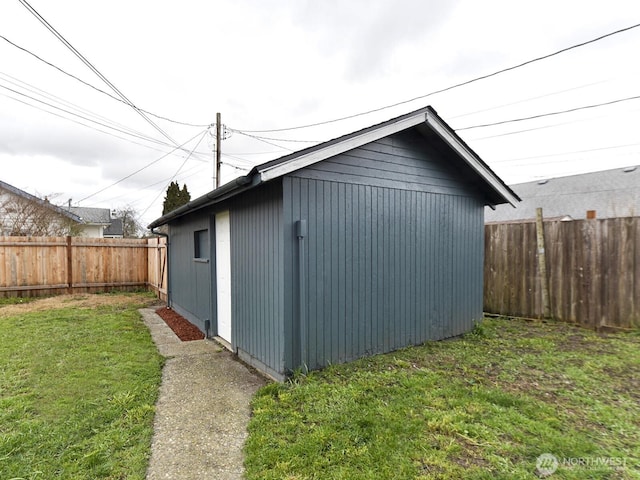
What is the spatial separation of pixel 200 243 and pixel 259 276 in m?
3.24

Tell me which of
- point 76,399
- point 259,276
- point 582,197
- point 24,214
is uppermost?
point 582,197

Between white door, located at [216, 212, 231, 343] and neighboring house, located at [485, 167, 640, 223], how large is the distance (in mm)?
13865

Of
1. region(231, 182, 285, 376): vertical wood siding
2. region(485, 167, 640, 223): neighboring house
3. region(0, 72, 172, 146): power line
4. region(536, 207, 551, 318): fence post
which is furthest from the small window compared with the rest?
region(485, 167, 640, 223): neighboring house

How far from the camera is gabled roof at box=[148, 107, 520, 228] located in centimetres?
346

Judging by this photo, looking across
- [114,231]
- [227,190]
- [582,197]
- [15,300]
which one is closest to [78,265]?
[15,300]

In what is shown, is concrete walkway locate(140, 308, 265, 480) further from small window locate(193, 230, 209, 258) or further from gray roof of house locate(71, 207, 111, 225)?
gray roof of house locate(71, 207, 111, 225)

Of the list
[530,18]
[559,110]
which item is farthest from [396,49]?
[559,110]

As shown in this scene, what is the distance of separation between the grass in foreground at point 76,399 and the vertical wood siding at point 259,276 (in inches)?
49.7

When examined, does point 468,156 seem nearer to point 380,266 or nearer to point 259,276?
point 380,266

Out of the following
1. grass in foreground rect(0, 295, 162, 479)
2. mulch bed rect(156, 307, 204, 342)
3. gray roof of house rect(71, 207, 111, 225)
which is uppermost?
gray roof of house rect(71, 207, 111, 225)

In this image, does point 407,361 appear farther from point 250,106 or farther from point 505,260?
point 250,106

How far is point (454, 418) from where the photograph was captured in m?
2.72

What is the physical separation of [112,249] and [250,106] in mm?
7245

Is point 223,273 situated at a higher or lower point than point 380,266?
lower
